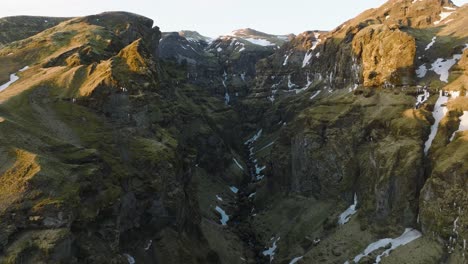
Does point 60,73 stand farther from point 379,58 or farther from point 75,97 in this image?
Result: point 379,58

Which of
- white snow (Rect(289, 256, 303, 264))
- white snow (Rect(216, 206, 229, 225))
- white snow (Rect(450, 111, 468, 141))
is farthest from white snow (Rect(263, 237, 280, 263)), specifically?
white snow (Rect(450, 111, 468, 141))

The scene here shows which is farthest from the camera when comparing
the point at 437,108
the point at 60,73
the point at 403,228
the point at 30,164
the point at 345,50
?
the point at 345,50

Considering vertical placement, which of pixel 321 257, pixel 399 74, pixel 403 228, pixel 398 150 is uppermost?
pixel 399 74

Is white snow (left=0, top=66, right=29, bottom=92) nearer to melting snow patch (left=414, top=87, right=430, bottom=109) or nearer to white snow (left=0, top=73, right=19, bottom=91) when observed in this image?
white snow (left=0, top=73, right=19, bottom=91)

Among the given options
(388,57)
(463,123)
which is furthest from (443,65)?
(463,123)

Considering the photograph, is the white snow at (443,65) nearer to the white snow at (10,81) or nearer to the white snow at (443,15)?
the white snow at (443,15)

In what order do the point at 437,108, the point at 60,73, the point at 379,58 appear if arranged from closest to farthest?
the point at 437,108, the point at 60,73, the point at 379,58

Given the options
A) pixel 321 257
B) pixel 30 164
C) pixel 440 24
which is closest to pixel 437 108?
pixel 321 257

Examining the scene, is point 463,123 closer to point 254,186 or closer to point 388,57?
point 388,57
